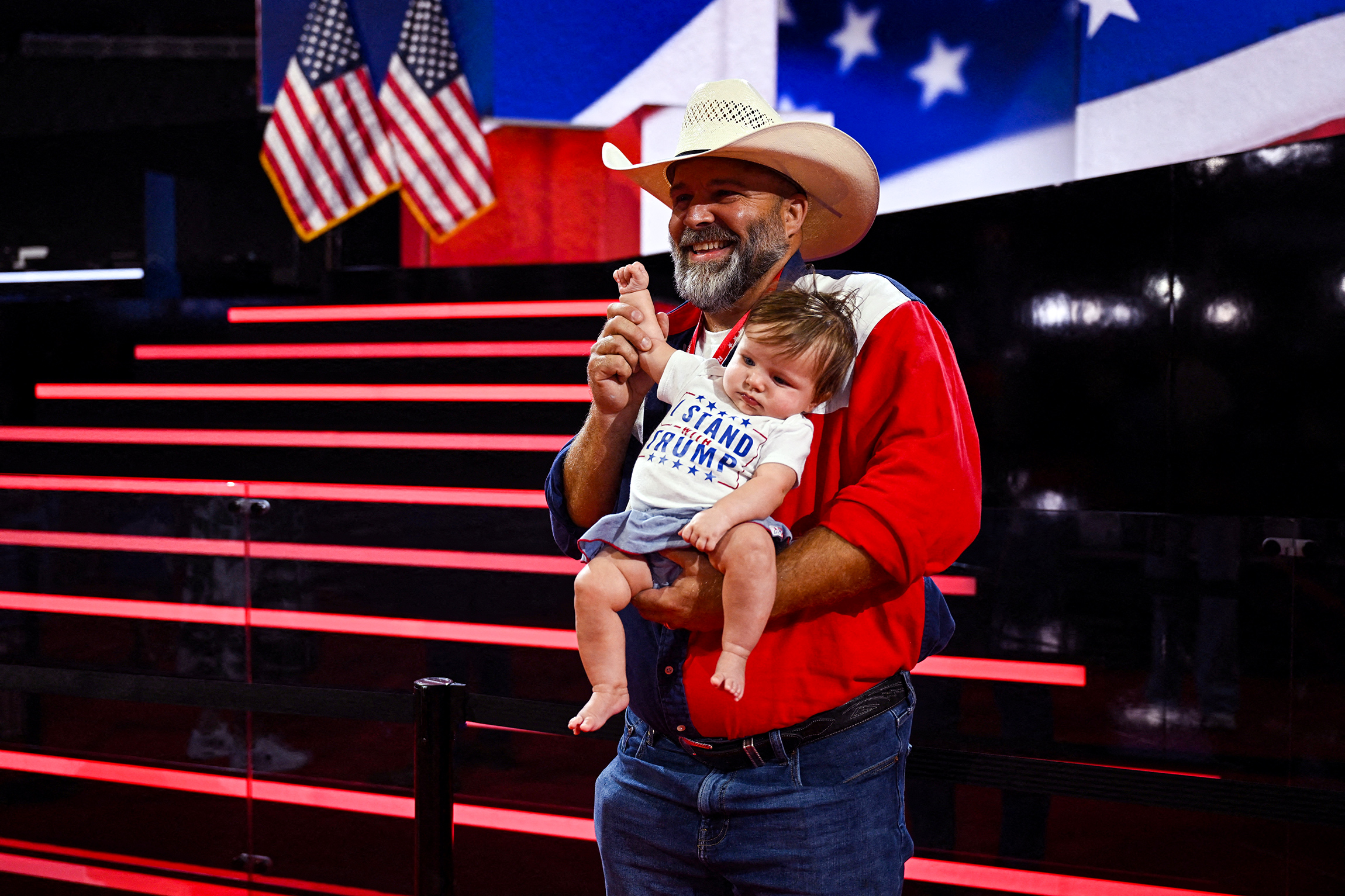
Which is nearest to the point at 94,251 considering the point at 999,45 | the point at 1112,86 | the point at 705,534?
the point at 999,45

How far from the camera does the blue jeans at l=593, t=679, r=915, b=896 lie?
134 centimetres

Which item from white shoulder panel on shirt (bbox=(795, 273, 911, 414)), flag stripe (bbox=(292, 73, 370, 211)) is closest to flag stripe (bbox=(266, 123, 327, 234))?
flag stripe (bbox=(292, 73, 370, 211))

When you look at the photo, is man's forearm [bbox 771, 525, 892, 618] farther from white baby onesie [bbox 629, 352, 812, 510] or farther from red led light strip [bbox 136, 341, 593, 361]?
red led light strip [bbox 136, 341, 593, 361]

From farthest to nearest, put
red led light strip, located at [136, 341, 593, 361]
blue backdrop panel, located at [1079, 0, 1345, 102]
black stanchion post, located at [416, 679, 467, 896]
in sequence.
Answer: red led light strip, located at [136, 341, 593, 361] → blue backdrop panel, located at [1079, 0, 1345, 102] → black stanchion post, located at [416, 679, 467, 896]

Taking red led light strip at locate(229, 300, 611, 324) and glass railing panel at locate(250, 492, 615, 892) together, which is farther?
red led light strip at locate(229, 300, 611, 324)

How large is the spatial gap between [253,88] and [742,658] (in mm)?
10234

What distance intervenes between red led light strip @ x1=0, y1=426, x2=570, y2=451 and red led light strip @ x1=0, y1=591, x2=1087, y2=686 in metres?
1.05

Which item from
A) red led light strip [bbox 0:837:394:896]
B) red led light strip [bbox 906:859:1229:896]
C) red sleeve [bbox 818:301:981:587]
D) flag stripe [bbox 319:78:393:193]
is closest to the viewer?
red sleeve [bbox 818:301:981:587]

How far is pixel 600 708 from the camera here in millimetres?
1448

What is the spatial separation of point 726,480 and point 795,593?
0.61 ft

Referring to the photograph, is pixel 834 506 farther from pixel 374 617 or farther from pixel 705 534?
pixel 374 617

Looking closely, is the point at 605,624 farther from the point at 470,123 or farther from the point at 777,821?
the point at 470,123

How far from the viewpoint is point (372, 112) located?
7.50 m

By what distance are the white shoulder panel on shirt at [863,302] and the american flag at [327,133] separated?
6.73 meters
